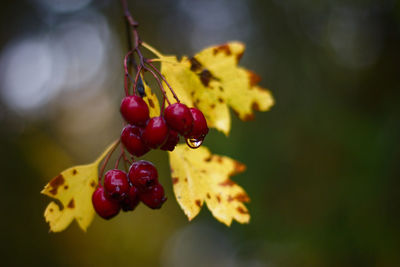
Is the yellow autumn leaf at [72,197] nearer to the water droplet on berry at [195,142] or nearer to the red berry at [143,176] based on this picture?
the red berry at [143,176]

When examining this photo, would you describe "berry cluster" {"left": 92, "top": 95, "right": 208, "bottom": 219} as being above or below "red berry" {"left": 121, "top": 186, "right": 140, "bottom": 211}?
above

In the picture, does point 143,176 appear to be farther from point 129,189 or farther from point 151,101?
point 151,101

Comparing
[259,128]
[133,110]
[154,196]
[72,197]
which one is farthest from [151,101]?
[259,128]

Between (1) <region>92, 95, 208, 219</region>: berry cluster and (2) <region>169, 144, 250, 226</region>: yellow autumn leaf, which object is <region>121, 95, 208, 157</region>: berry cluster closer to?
(1) <region>92, 95, 208, 219</region>: berry cluster

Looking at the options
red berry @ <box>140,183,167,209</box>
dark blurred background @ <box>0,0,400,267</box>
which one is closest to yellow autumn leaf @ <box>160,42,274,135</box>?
red berry @ <box>140,183,167,209</box>

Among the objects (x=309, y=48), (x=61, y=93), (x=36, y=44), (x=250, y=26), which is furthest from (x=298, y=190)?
(x=36, y=44)

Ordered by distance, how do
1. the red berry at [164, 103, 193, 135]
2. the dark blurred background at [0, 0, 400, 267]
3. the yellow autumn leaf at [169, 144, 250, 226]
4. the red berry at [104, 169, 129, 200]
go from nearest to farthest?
the red berry at [164, 103, 193, 135]
the red berry at [104, 169, 129, 200]
the yellow autumn leaf at [169, 144, 250, 226]
the dark blurred background at [0, 0, 400, 267]

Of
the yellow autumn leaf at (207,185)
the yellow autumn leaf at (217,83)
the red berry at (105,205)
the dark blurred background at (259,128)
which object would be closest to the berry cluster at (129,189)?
the red berry at (105,205)

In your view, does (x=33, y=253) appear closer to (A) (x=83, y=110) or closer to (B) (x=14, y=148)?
(B) (x=14, y=148)
